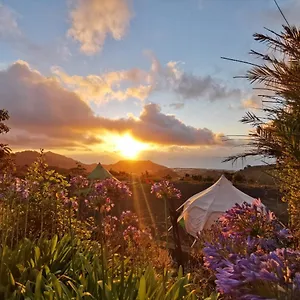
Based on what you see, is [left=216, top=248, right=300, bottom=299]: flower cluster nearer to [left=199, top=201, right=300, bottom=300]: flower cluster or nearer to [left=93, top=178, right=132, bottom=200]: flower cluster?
[left=199, top=201, right=300, bottom=300]: flower cluster

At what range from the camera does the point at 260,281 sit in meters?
1.41

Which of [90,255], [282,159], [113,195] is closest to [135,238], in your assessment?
[90,255]

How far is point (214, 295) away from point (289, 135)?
4.81 feet

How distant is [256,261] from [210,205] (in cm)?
1128

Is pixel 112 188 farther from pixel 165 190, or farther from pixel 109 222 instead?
pixel 109 222

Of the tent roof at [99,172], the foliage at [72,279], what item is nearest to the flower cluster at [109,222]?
the foliage at [72,279]

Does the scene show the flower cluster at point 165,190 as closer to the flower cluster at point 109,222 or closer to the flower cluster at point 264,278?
the flower cluster at point 109,222

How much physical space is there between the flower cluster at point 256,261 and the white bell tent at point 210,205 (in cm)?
980

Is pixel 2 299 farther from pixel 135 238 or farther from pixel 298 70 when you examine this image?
pixel 298 70

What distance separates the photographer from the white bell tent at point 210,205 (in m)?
12.5

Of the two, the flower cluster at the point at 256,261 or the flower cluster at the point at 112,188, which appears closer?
the flower cluster at the point at 256,261

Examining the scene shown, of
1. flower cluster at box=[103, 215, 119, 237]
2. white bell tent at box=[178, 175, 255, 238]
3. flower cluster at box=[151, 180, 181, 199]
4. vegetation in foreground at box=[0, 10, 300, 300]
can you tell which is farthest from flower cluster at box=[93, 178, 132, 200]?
white bell tent at box=[178, 175, 255, 238]

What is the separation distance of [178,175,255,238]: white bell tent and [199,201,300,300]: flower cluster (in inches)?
386

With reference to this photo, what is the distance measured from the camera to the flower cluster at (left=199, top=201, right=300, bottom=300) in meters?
1.36
